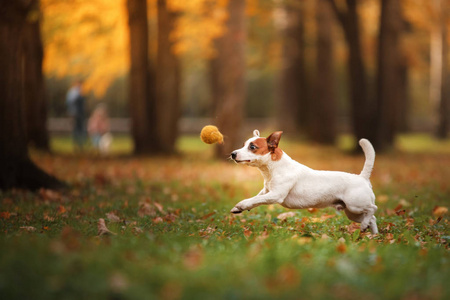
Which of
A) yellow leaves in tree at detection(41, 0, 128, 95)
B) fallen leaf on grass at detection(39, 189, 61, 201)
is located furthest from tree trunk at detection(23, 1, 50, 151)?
fallen leaf on grass at detection(39, 189, 61, 201)

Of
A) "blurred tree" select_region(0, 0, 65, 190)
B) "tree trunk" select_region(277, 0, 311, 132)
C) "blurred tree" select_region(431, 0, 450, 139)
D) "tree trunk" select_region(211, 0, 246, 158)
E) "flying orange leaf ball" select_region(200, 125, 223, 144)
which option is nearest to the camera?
"flying orange leaf ball" select_region(200, 125, 223, 144)

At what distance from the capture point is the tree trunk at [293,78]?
24.8m

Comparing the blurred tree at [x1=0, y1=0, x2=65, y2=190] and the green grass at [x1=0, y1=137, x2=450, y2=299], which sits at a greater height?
the blurred tree at [x1=0, y1=0, x2=65, y2=190]

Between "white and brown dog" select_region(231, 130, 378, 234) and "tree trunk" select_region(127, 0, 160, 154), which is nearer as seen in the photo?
"white and brown dog" select_region(231, 130, 378, 234)

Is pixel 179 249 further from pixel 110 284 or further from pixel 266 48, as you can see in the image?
pixel 266 48

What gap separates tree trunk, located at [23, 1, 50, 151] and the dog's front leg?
Answer: 1256 centimetres

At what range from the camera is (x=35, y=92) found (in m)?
17.0

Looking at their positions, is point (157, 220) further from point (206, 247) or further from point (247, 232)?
point (206, 247)

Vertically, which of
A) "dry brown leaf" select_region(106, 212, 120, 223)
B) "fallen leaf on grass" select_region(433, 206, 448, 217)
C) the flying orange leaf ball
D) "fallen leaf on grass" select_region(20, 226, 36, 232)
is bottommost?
"fallen leaf on grass" select_region(433, 206, 448, 217)

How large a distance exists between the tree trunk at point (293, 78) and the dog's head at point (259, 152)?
19198mm

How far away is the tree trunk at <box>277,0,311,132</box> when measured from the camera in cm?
2475

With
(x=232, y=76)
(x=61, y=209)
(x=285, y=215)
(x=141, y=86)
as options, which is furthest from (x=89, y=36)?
(x=285, y=215)

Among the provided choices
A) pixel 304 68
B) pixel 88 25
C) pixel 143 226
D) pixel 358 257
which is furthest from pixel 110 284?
pixel 304 68

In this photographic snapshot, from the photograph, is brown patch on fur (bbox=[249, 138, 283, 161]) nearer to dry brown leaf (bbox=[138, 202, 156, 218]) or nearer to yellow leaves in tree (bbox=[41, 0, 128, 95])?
dry brown leaf (bbox=[138, 202, 156, 218])
